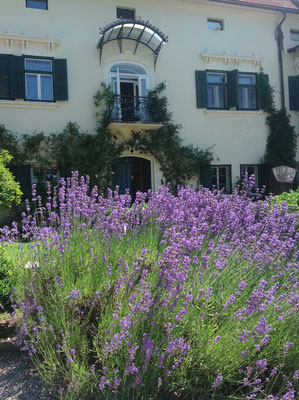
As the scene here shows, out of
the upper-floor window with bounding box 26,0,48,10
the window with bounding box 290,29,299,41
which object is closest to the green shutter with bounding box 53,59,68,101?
the upper-floor window with bounding box 26,0,48,10

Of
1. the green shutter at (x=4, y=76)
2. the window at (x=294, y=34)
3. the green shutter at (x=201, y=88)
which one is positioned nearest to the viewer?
the green shutter at (x=4, y=76)

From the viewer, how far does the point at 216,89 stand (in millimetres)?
15359

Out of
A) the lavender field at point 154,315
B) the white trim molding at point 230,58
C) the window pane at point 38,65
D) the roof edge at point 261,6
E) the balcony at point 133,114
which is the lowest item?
the lavender field at point 154,315

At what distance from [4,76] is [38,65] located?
123 centimetres

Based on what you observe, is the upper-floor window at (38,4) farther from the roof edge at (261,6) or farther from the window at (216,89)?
the window at (216,89)

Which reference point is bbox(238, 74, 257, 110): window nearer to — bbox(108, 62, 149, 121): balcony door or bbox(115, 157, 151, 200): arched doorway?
bbox(108, 62, 149, 121): balcony door

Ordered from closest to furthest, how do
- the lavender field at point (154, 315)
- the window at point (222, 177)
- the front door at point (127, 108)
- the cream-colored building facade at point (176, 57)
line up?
the lavender field at point (154, 315), the cream-colored building facade at point (176, 57), the front door at point (127, 108), the window at point (222, 177)

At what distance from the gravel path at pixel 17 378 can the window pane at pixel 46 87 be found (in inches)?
414

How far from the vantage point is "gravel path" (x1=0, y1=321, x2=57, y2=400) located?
8.87 feet

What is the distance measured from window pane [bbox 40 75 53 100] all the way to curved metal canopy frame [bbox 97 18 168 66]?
2072 mm

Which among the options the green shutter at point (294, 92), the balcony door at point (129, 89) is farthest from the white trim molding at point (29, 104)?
the green shutter at point (294, 92)

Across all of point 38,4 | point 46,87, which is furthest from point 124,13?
point 46,87

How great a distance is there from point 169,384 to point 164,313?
17.2 inches

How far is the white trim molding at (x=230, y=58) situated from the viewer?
14.8 metres
